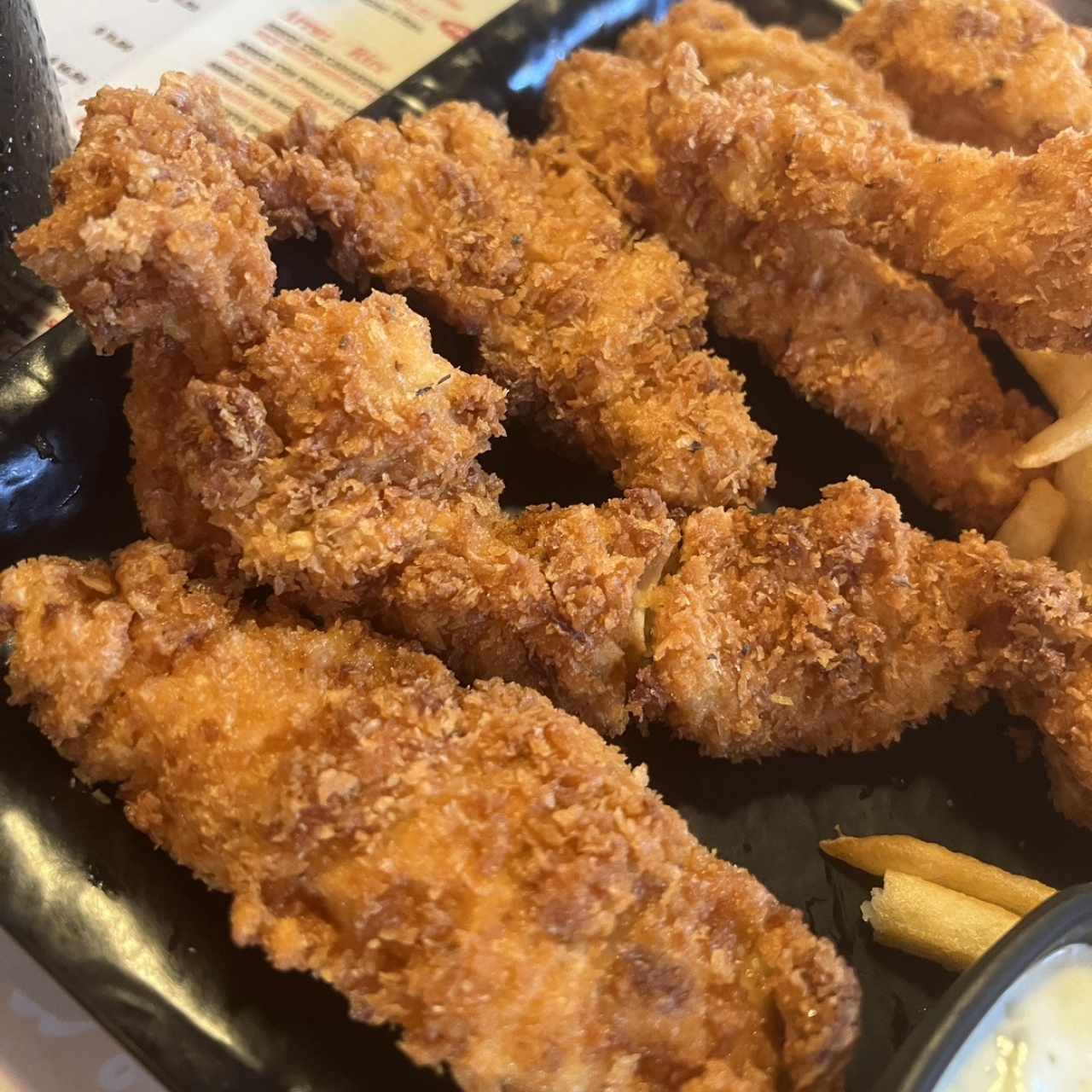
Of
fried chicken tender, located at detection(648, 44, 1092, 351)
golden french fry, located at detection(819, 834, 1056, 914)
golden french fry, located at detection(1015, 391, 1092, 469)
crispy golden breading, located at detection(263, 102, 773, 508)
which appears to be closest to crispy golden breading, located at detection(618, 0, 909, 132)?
fried chicken tender, located at detection(648, 44, 1092, 351)

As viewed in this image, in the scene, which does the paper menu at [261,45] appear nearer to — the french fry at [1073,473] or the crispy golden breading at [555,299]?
the crispy golden breading at [555,299]

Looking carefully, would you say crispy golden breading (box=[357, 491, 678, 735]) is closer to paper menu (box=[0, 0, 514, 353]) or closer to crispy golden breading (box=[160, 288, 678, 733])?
crispy golden breading (box=[160, 288, 678, 733])

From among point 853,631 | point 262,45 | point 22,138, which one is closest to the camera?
point 853,631

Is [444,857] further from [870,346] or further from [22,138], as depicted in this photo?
[22,138]

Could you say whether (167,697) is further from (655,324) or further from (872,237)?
(872,237)

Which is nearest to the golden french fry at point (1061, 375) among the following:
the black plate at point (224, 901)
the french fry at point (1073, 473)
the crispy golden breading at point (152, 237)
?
the french fry at point (1073, 473)

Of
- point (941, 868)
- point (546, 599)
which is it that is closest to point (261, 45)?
point (546, 599)
